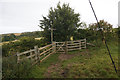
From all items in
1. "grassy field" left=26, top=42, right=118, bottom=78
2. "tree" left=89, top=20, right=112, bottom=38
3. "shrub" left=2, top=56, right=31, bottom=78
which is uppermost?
"tree" left=89, top=20, right=112, bottom=38

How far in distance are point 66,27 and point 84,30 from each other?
3.90 m

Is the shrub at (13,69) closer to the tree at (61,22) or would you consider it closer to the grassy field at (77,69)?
the grassy field at (77,69)

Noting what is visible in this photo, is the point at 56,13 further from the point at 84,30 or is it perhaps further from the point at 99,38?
the point at 99,38

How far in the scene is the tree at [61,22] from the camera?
12992 mm

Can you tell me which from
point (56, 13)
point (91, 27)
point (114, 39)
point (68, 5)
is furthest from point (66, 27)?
point (114, 39)

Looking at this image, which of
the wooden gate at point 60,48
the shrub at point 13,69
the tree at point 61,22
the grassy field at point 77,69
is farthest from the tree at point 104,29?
the shrub at point 13,69

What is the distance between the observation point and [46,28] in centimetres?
1398

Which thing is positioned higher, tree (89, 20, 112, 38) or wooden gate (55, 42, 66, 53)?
tree (89, 20, 112, 38)

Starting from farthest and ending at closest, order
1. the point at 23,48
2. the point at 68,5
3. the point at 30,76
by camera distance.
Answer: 1. the point at 68,5
2. the point at 23,48
3. the point at 30,76

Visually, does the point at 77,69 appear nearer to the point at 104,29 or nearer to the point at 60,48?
the point at 60,48

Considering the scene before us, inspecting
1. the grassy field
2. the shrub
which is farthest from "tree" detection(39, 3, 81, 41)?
the shrub

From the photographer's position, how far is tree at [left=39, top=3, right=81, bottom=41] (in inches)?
512

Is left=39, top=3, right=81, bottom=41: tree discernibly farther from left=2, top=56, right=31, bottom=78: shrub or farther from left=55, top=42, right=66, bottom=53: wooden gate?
left=2, top=56, right=31, bottom=78: shrub

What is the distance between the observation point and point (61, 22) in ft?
43.2
